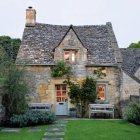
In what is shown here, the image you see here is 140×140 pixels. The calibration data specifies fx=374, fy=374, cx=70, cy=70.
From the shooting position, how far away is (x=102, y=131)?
1909 centimetres

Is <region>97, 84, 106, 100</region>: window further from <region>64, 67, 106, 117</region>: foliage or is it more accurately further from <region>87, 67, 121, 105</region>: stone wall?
<region>64, 67, 106, 117</region>: foliage

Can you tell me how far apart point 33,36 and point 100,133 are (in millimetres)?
13942

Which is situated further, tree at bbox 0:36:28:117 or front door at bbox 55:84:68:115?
front door at bbox 55:84:68:115

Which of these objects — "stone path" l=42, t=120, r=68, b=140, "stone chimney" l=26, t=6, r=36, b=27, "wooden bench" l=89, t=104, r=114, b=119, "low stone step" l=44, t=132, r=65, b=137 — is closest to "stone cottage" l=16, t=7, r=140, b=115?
"wooden bench" l=89, t=104, r=114, b=119

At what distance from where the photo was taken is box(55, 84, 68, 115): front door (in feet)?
91.3

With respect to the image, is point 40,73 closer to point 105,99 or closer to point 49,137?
point 105,99

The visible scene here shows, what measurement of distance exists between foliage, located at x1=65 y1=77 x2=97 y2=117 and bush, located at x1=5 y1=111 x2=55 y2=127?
16.4 ft

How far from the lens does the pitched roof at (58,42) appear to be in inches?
1113

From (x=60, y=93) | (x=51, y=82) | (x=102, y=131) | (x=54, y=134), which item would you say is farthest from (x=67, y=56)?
(x=54, y=134)

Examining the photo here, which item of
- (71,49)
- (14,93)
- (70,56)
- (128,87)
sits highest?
(71,49)

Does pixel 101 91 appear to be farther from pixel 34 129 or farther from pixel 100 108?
pixel 34 129

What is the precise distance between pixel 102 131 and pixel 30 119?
15.0ft

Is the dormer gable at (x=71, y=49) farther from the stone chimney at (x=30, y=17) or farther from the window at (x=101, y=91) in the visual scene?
the stone chimney at (x=30, y=17)

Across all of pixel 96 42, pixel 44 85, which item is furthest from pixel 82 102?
pixel 96 42
